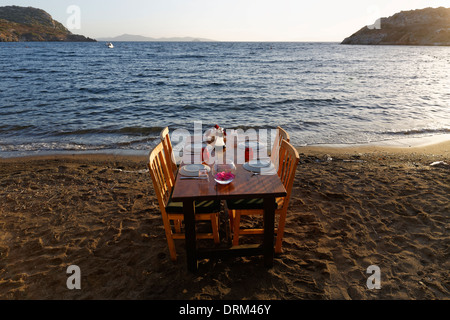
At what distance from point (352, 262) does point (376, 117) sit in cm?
777

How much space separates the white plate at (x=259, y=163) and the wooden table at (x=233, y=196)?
0.10 meters

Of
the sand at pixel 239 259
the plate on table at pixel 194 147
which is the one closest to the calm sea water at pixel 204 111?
the sand at pixel 239 259

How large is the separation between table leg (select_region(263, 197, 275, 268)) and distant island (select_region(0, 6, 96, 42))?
10245cm

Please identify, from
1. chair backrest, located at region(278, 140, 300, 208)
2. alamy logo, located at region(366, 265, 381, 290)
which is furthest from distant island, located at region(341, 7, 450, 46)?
alamy logo, located at region(366, 265, 381, 290)

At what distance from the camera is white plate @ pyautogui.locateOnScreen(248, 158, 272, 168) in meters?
2.47

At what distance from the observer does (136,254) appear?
267 cm

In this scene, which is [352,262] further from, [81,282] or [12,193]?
[12,193]

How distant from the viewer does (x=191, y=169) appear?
2.42m

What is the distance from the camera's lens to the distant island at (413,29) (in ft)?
232

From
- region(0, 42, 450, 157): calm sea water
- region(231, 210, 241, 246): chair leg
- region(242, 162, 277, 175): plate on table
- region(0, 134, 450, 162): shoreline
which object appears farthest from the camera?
region(0, 42, 450, 157): calm sea water

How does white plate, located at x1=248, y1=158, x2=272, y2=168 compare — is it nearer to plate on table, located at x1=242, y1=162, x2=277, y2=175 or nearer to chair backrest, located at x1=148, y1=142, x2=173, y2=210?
plate on table, located at x1=242, y1=162, x2=277, y2=175

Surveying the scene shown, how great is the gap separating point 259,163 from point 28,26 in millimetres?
124733

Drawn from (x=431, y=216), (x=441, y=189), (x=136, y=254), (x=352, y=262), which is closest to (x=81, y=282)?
(x=136, y=254)

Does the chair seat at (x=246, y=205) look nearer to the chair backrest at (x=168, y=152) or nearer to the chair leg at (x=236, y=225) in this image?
the chair leg at (x=236, y=225)
